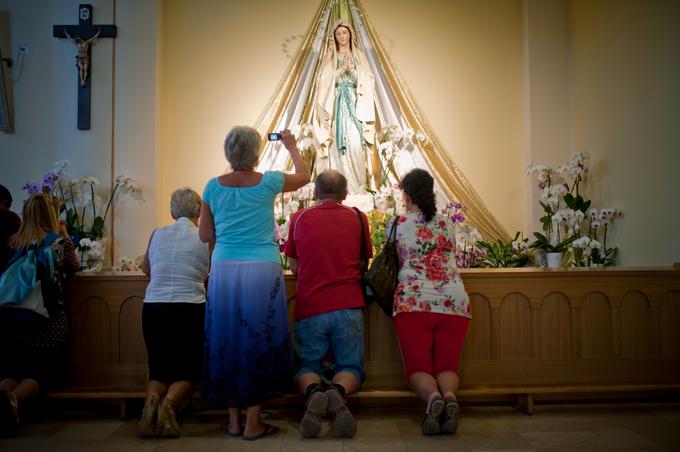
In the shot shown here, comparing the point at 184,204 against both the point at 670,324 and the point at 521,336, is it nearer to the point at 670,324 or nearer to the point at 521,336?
the point at 521,336

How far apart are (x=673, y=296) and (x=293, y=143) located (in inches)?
91.7

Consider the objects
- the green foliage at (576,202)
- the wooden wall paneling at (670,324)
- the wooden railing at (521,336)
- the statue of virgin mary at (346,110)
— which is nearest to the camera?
the wooden railing at (521,336)

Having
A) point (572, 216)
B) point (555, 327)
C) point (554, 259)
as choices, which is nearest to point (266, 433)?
point (555, 327)

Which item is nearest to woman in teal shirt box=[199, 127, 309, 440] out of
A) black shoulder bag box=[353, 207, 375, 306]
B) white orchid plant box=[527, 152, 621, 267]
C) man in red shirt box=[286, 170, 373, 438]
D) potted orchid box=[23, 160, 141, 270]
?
man in red shirt box=[286, 170, 373, 438]

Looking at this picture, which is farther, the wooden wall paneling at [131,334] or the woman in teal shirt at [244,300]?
the wooden wall paneling at [131,334]

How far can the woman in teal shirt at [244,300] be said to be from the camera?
2.78 meters

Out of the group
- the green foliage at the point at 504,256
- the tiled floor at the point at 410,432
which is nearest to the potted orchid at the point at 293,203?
the green foliage at the point at 504,256

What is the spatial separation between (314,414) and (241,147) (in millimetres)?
1255

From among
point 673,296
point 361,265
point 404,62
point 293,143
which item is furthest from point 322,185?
point 404,62

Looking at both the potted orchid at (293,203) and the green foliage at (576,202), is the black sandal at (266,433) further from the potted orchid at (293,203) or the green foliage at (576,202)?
the green foliage at (576,202)

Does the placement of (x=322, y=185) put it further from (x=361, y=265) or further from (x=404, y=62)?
(x=404, y=62)

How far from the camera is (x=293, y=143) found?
9.77 feet

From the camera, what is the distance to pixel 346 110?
5.60 meters

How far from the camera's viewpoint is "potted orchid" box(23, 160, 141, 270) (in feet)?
16.9
